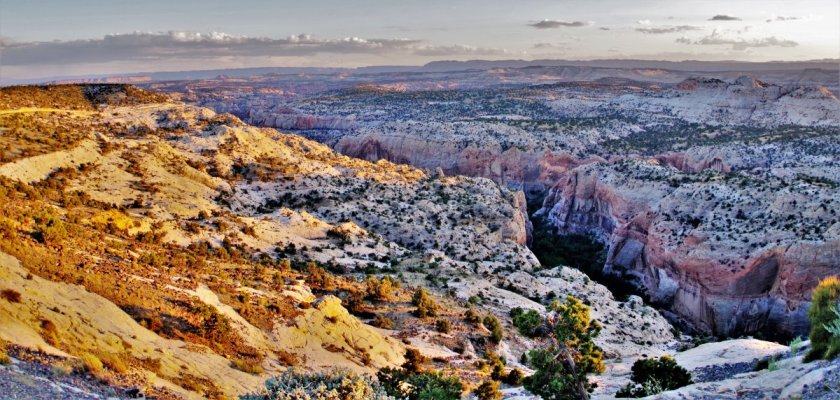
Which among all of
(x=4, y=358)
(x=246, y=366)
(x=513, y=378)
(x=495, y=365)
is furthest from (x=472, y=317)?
(x=4, y=358)

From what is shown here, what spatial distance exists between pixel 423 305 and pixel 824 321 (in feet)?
47.2

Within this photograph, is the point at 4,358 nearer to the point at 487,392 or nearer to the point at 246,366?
the point at 246,366

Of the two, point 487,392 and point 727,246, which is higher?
point 487,392

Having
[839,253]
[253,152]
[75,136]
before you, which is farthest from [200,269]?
[839,253]

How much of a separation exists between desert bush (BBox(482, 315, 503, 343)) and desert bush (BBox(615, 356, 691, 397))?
641cm

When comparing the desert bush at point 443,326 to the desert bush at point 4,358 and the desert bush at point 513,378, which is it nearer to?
the desert bush at point 513,378

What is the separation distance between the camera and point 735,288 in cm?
3547

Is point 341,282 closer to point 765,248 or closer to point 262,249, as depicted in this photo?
point 262,249

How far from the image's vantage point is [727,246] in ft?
120

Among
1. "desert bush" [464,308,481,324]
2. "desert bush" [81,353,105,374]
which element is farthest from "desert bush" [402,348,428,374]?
"desert bush" [81,353,105,374]

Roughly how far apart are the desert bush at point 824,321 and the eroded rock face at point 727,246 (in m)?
18.6

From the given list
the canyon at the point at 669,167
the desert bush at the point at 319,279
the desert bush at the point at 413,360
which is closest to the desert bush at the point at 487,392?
the desert bush at the point at 413,360

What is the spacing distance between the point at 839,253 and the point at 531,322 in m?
27.1

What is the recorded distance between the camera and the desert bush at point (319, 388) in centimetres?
1038
